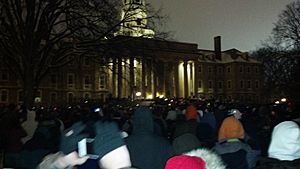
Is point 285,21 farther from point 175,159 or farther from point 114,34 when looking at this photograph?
point 175,159

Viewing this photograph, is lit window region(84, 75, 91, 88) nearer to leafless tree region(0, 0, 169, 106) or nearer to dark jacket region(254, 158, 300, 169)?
leafless tree region(0, 0, 169, 106)

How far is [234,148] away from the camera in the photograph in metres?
6.15

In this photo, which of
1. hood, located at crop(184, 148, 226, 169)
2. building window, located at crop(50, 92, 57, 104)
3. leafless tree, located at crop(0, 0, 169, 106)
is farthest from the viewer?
building window, located at crop(50, 92, 57, 104)

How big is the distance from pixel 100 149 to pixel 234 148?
3.07 meters

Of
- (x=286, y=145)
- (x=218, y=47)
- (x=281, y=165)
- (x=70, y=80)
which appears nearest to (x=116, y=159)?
(x=281, y=165)

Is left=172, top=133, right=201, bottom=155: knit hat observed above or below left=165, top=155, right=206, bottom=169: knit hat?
below

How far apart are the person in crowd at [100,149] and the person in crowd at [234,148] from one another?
260cm

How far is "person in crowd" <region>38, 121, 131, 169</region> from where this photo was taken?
349 centimetres

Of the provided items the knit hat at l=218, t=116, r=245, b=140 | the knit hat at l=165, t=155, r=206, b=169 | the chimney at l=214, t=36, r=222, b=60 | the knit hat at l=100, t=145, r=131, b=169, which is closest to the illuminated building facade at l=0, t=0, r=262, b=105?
the chimney at l=214, t=36, r=222, b=60

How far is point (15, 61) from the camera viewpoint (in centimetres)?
2789

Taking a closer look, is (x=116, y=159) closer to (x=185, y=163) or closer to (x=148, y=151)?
(x=185, y=163)

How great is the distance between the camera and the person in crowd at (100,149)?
349 cm

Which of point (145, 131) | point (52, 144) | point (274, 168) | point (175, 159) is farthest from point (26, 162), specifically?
point (175, 159)

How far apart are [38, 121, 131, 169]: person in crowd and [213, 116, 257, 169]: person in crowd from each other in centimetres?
260
